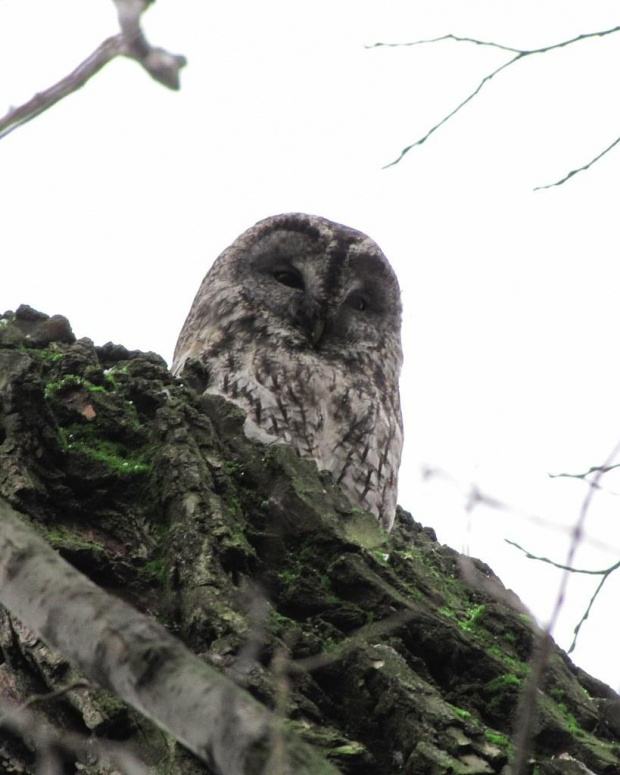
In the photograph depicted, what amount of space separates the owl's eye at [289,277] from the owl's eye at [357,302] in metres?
0.28

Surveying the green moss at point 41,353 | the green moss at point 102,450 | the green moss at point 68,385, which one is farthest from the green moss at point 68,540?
the green moss at point 41,353

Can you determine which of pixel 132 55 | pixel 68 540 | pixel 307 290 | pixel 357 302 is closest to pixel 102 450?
pixel 68 540

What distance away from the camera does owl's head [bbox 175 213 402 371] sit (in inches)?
216

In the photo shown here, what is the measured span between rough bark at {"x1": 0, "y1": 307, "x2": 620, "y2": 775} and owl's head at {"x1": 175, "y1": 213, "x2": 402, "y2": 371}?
1948 millimetres

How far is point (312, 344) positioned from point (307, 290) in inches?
12.8

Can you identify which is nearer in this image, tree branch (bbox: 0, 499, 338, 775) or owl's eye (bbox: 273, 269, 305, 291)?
tree branch (bbox: 0, 499, 338, 775)

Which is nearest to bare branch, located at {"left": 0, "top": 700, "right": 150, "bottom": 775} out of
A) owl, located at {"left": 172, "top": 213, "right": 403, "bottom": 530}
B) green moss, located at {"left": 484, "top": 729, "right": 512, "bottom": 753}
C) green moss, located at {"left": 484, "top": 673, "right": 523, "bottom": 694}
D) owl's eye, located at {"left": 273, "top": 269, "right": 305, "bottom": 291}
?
green moss, located at {"left": 484, "top": 729, "right": 512, "bottom": 753}

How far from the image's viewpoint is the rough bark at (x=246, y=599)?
2248 mm

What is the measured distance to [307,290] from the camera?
220 inches

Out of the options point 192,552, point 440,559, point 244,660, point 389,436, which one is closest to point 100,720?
point 244,660

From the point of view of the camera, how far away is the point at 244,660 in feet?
6.75

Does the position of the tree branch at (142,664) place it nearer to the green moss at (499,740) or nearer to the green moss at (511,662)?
the green moss at (499,740)

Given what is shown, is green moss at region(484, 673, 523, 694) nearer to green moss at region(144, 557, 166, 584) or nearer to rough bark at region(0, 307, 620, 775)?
rough bark at region(0, 307, 620, 775)

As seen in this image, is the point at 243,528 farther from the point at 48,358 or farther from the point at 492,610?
the point at 48,358
